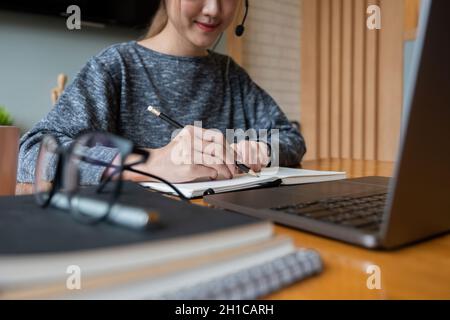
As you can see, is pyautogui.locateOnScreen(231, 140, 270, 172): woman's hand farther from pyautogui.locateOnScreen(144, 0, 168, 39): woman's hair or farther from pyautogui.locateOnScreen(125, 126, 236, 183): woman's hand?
pyautogui.locateOnScreen(144, 0, 168, 39): woman's hair

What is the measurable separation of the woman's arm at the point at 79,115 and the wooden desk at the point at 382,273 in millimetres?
412

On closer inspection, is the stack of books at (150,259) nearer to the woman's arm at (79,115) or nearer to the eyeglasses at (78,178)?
the eyeglasses at (78,178)

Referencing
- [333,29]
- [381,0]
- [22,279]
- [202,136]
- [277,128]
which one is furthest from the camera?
[333,29]

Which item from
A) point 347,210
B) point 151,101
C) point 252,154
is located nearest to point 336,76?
point 151,101

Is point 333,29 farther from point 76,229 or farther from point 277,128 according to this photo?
point 76,229

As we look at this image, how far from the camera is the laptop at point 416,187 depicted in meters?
0.26

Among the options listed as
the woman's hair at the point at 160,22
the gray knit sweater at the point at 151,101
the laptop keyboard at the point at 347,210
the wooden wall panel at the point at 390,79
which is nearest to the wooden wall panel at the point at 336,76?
the wooden wall panel at the point at 390,79

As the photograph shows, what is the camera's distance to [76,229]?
266mm

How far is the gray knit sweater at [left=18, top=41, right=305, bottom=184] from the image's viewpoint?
0.81 m

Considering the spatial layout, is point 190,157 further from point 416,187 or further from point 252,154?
point 416,187

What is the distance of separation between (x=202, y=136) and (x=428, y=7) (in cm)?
43

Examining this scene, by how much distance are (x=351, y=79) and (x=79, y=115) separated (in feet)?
6.63

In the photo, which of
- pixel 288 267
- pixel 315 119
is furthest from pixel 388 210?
pixel 315 119

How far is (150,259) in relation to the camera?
0.76ft
